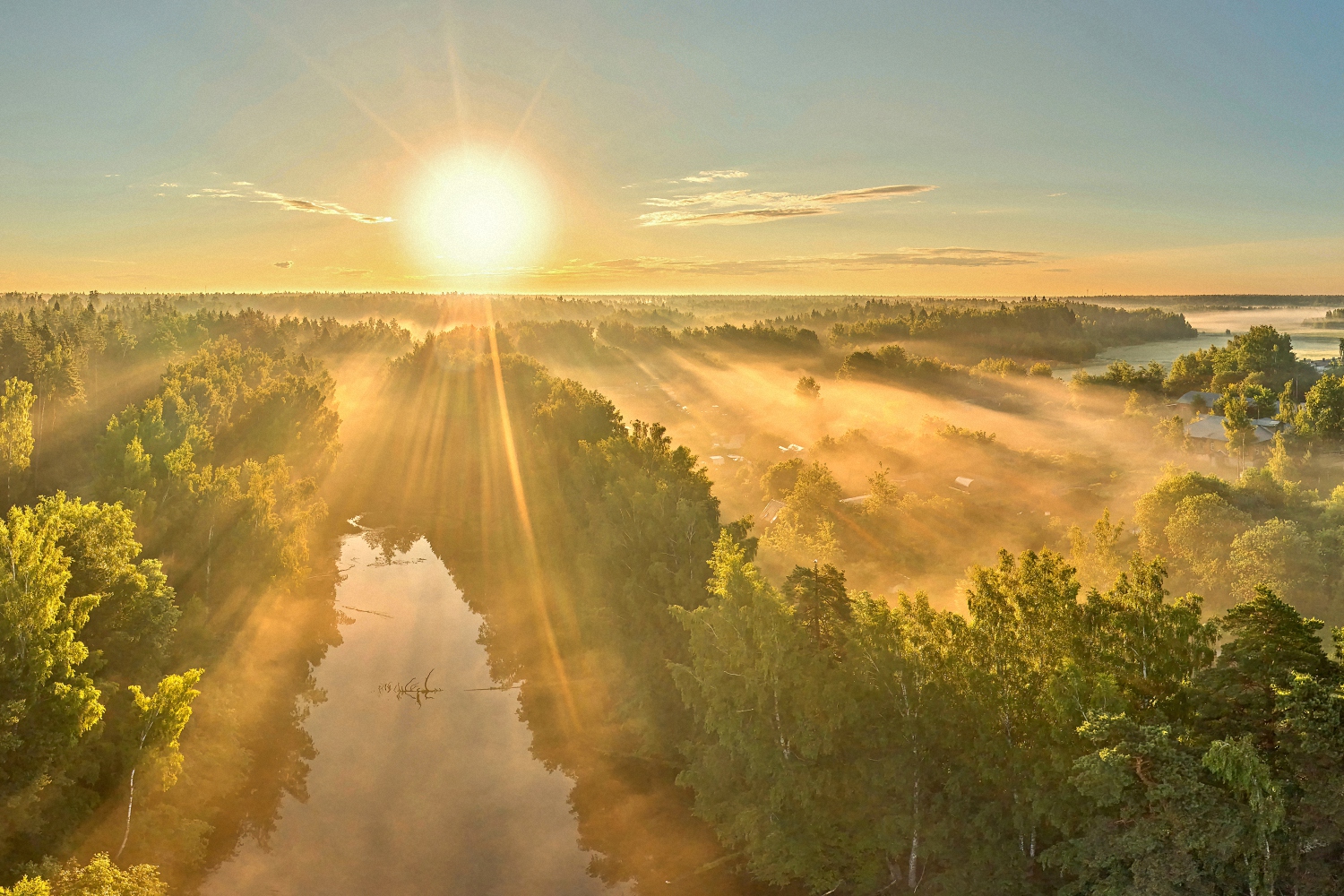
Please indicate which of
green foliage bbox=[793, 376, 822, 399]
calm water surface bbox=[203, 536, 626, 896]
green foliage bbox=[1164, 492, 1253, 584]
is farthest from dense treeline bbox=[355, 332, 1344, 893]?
green foliage bbox=[793, 376, 822, 399]

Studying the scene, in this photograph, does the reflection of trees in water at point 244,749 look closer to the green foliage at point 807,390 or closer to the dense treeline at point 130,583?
the dense treeline at point 130,583

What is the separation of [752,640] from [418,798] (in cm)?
2122

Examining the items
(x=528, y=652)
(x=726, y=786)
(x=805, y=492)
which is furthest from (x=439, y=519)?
(x=726, y=786)

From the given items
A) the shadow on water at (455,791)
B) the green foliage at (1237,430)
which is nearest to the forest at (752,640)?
the shadow on water at (455,791)

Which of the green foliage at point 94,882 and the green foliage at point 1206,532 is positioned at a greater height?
the green foliage at point 1206,532

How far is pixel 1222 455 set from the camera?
10044 centimetres

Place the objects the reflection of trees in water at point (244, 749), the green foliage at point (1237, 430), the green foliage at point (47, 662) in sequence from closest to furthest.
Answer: the green foliage at point (47, 662) < the reflection of trees in water at point (244, 749) < the green foliage at point (1237, 430)

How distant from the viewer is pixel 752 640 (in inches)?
1272

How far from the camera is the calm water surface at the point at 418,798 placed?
3453cm

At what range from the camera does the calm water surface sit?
34531 millimetres

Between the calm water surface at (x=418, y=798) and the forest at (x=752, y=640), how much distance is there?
1676mm

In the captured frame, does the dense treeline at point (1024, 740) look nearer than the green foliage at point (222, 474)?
Yes

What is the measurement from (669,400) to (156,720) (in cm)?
14820

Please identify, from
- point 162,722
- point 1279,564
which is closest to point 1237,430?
point 1279,564
